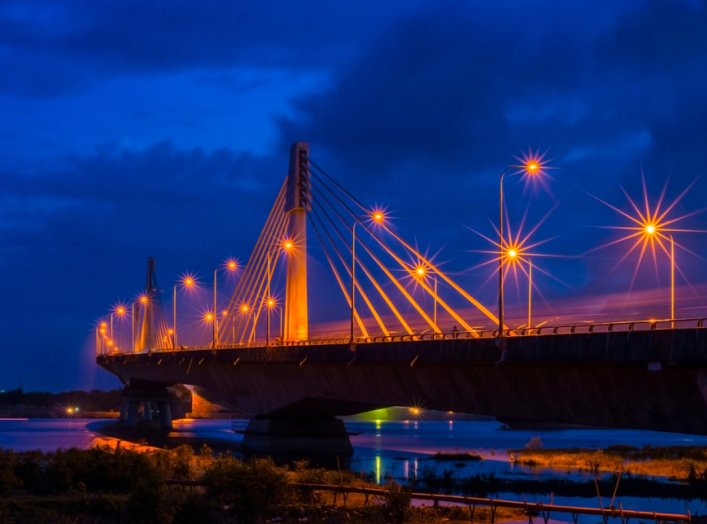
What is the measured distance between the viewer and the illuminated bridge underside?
108 feet

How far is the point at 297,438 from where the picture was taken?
66500 millimetres

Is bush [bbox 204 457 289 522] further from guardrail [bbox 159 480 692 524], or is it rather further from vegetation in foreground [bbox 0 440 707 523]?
guardrail [bbox 159 480 692 524]

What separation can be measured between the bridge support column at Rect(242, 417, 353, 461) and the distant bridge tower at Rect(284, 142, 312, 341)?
599 cm

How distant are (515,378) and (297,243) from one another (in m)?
25.6

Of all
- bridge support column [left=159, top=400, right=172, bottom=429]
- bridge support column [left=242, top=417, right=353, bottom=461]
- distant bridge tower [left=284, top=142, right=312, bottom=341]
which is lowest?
bridge support column [left=242, top=417, right=353, bottom=461]

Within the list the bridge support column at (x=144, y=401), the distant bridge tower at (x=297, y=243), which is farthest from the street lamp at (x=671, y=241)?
the bridge support column at (x=144, y=401)

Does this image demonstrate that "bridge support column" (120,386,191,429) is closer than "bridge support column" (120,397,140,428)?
Yes

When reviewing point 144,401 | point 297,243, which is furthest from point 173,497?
point 144,401

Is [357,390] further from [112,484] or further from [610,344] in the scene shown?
[610,344]

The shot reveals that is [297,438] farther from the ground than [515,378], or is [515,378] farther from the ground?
[515,378]

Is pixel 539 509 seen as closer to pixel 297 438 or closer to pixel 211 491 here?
pixel 211 491

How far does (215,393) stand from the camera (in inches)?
3046

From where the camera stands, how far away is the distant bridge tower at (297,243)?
63062 millimetres

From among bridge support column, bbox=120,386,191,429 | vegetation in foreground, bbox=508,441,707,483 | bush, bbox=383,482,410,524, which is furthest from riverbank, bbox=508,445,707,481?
bridge support column, bbox=120,386,191,429
